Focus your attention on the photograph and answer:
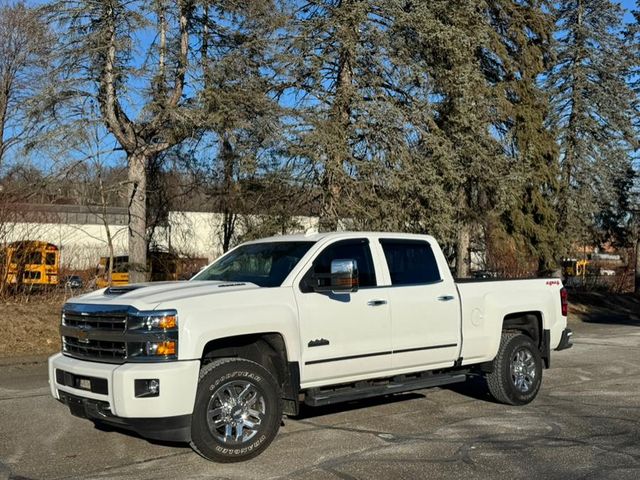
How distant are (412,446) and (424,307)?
1559mm

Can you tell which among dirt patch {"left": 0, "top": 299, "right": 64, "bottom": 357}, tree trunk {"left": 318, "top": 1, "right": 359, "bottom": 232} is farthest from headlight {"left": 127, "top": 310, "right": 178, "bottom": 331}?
tree trunk {"left": 318, "top": 1, "right": 359, "bottom": 232}

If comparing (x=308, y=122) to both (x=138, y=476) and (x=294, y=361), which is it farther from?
(x=138, y=476)

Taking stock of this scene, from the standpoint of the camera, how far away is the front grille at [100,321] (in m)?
5.78

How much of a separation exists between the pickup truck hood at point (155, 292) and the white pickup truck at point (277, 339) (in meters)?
0.02

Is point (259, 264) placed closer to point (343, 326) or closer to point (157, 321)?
point (343, 326)

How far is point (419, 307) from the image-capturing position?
7410mm

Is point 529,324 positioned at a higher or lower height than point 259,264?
lower

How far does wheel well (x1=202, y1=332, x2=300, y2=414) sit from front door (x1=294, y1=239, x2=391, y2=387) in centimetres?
12

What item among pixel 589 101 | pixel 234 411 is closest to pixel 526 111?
pixel 589 101

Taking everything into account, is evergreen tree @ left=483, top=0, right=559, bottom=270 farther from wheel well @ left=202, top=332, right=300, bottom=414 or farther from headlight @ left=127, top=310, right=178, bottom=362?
headlight @ left=127, top=310, right=178, bottom=362

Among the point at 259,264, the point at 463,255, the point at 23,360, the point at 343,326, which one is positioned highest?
the point at 463,255

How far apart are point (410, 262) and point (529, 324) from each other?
2250 millimetres

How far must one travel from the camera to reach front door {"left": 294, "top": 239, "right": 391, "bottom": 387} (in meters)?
6.49

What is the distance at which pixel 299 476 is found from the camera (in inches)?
221
